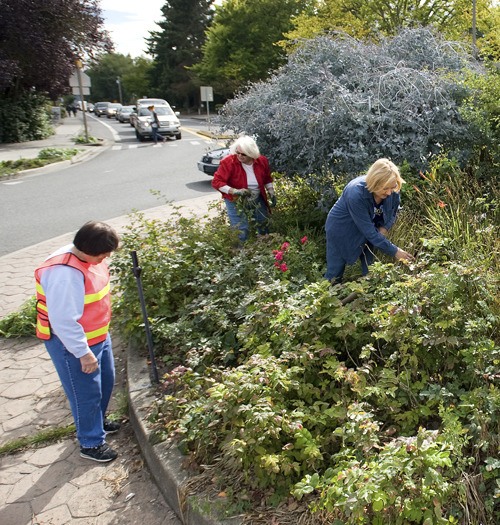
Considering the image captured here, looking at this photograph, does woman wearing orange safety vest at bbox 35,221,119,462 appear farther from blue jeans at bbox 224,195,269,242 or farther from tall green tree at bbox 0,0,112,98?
tall green tree at bbox 0,0,112,98

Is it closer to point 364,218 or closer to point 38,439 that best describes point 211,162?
point 364,218

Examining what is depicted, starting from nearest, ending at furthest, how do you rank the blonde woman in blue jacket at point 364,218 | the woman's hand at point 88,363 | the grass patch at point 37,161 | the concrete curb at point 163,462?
1. the concrete curb at point 163,462
2. the woman's hand at point 88,363
3. the blonde woman in blue jacket at point 364,218
4. the grass patch at point 37,161

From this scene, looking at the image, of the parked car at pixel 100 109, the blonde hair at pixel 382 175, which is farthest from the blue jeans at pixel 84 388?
the parked car at pixel 100 109

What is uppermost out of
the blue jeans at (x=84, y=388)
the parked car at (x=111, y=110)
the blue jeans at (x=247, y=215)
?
the parked car at (x=111, y=110)

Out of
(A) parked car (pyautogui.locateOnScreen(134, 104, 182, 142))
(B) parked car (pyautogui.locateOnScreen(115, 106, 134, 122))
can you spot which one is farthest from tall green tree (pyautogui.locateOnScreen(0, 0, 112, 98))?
(B) parked car (pyautogui.locateOnScreen(115, 106, 134, 122))

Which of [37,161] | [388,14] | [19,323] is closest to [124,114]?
[37,161]

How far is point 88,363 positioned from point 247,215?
290cm

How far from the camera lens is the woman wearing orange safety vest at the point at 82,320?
9.17ft

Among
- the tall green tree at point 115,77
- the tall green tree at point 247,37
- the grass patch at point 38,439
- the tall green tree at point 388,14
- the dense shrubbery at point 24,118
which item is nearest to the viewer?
the grass patch at point 38,439

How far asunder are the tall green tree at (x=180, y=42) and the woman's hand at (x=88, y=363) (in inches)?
2228

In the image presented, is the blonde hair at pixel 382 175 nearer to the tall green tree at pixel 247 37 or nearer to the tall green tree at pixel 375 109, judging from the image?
the tall green tree at pixel 375 109

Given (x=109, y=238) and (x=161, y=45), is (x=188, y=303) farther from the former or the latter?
(x=161, y=45)

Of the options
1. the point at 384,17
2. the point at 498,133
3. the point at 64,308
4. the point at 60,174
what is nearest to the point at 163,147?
the point at 60,174

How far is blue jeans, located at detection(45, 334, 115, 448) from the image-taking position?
3005mm
